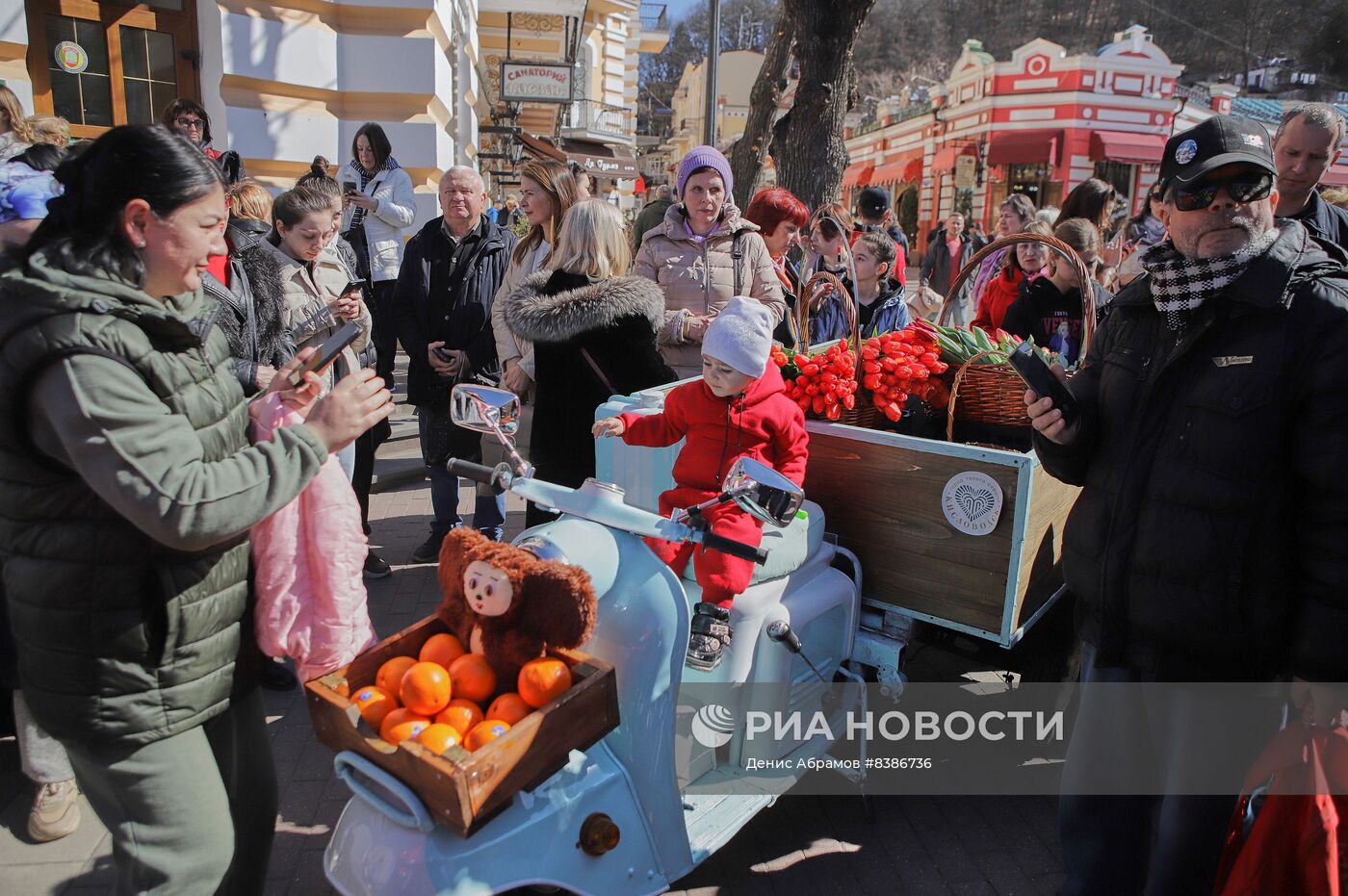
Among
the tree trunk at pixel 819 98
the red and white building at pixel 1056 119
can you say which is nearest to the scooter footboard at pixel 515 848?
the tree trunk at pixel 819 98

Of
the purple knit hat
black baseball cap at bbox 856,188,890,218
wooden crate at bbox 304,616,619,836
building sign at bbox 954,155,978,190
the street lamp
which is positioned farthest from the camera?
building sign at bbox 954,155,978,190

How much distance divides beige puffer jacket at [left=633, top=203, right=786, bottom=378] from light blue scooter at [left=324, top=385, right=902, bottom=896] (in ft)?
5.22

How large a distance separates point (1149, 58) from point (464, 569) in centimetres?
3127

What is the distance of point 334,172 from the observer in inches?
290

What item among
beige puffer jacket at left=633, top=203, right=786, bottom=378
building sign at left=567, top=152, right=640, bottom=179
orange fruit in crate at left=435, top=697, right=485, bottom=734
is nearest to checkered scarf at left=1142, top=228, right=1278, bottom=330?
orange fruit in crate at left=435, top=697, right=485, bottom=734

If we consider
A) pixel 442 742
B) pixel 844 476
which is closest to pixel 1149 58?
pixel 844 476

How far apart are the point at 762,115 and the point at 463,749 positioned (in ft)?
26.4

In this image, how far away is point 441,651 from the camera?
188 cm

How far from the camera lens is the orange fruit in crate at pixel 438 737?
1.65m

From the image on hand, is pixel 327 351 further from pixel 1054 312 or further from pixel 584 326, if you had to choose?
pixel 1054 312

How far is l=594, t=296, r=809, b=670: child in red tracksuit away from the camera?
2.34 m

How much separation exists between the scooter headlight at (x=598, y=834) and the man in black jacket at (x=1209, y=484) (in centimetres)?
121

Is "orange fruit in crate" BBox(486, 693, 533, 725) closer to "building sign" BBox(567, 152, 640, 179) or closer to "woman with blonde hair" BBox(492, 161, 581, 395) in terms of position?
"woman with blonde hair" BBox(492, 161, 581, 395)

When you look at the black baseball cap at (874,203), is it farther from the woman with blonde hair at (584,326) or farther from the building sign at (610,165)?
the building sign at (610,165)
